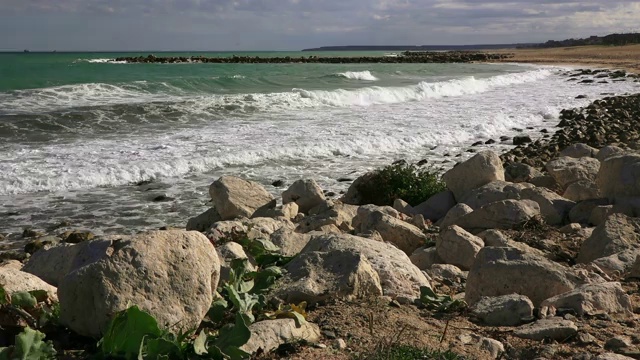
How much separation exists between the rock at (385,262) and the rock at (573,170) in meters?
4.94

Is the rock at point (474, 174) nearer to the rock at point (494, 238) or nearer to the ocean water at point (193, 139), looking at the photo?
the rock at point (494, 238)

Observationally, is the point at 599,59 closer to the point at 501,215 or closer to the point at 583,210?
the point at 583,210

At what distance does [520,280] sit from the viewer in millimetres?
4535

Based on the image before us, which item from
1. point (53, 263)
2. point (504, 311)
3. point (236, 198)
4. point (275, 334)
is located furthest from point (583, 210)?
point (53, 263)

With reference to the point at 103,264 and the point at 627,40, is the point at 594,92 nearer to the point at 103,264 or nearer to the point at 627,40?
the point at 103,264

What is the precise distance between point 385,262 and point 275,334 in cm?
138

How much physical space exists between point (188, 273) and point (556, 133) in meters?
14.6

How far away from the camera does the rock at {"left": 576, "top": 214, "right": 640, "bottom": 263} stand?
5.63 m

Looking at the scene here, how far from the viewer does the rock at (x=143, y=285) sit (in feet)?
10.00

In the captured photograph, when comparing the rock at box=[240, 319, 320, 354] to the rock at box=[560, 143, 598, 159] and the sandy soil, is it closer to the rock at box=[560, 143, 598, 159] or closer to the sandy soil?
the rock at box=[560, 143, 598, 159]

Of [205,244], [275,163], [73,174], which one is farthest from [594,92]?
[205,244]

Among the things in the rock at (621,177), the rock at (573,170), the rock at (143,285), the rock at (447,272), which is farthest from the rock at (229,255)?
the rock at (573,170)

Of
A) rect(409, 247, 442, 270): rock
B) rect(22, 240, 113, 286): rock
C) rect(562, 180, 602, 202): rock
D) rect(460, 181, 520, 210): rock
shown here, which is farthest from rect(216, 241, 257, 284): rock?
rect(562, 180, 602, 202): rock

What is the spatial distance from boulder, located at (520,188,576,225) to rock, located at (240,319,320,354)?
4591 millimetres
